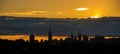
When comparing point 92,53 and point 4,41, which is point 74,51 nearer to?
point 92,53

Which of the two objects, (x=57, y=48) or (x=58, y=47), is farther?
(x=58, y=47)

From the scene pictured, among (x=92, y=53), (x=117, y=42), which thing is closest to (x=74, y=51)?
(x=92, y=53)

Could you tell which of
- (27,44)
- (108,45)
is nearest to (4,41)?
(27,44)

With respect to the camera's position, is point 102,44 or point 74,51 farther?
point 102,44

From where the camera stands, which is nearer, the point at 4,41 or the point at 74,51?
the point at 74,51

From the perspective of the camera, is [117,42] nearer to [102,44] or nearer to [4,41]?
[102,44]

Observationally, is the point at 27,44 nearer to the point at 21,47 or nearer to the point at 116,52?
the point at 21,47
